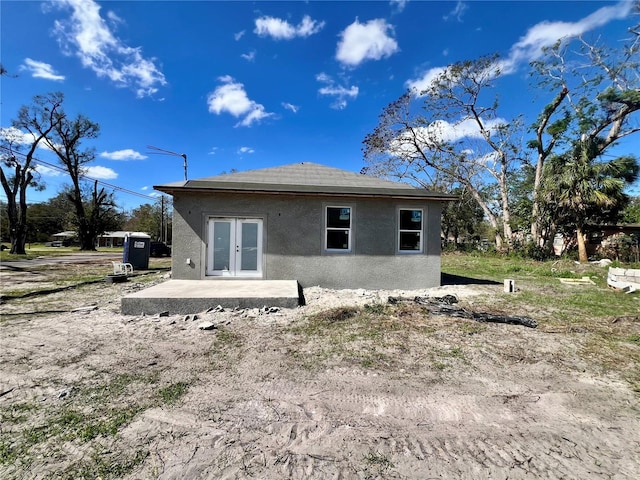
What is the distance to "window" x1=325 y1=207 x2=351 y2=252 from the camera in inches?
342

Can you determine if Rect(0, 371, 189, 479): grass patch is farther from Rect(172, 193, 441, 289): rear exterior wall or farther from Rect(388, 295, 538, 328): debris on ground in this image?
Rect(172, 193, 441, 289): rear exterior wall

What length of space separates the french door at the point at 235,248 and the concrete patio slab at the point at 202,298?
3.48ft

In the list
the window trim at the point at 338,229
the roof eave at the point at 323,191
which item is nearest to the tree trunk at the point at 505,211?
the roof eave at the point at 323,191

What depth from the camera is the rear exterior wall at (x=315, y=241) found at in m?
8.23

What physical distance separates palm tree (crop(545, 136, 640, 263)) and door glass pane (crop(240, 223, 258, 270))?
1860 cm

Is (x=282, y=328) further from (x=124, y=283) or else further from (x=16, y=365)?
(x=124, y=283)

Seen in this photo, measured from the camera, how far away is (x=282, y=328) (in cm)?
519

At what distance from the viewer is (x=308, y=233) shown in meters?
8.55

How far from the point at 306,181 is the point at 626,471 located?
8.56 metres

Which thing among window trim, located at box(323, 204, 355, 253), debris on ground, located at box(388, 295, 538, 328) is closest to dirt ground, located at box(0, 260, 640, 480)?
debris on ground, located at box(388, 295, 538, 328)

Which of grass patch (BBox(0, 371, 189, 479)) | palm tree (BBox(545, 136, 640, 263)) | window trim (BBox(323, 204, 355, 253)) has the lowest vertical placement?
grass patch (BBox(0, 371, 189, 479))

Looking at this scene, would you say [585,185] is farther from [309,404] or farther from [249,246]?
[309,404]

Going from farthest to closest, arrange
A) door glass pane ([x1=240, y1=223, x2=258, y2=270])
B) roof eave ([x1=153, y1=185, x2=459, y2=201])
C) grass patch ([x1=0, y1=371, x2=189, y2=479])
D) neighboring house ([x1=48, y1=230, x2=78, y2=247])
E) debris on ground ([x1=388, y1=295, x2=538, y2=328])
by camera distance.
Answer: neighboring house ([x1=48, y1=230, x2=78, y2=247]) → door glass pane ([x1=240, y1=223, x2=258, y2=270]) → roof eave ([x1=153, y1=185, x2=459, y2=201]) → debris on ground ([x1=388, y1=295, x2=538, y2=328]) → grass patch ([x1=0, y1=371, x2=189, y2=479])

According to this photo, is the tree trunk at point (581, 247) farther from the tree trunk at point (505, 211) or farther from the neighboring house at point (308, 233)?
the neighboring house at point (308, 233)
